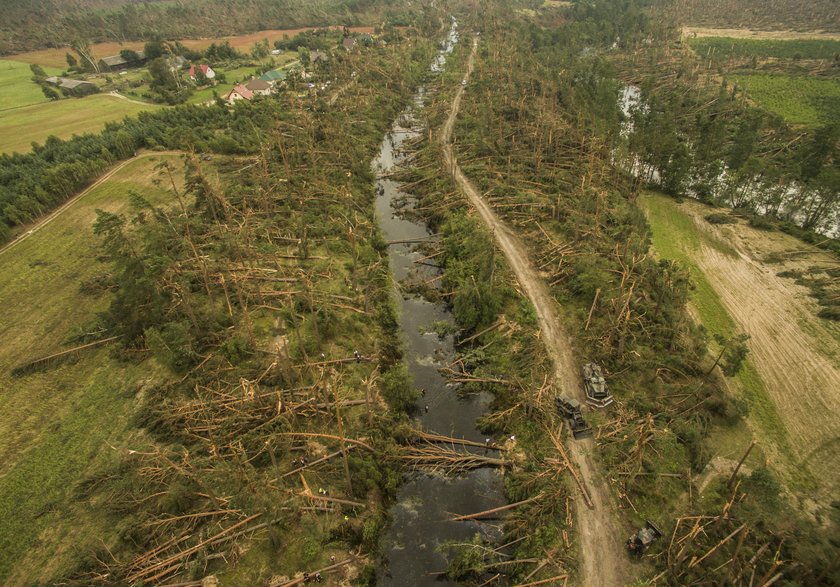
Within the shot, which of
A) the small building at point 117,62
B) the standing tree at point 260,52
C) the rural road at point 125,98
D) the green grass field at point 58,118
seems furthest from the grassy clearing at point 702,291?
the small building at point 117,62

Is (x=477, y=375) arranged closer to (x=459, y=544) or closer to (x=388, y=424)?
(x=388, y=424)

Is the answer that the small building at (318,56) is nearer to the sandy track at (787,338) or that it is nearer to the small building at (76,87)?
the small building at (76,87)

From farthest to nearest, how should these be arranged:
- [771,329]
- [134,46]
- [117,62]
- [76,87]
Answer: [134,46] → [117,62] → [76,87] → [771,329]

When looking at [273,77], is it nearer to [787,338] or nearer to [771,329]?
[771,329]

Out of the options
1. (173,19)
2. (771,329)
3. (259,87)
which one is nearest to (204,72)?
(259,87)

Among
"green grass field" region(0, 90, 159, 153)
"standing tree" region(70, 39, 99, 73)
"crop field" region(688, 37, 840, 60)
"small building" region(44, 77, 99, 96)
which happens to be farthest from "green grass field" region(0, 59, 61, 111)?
"crop field" region(688, 37, 840, 60)

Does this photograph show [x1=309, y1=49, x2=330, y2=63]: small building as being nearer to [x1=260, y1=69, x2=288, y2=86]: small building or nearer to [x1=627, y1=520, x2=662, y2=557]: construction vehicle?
[x1=260, y1=69, x2=288, y2=86]: small building

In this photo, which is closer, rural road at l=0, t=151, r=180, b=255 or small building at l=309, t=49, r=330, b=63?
rural road at l=0, t=151, r=180, b=255
